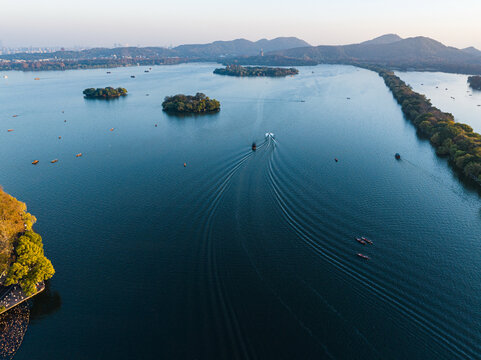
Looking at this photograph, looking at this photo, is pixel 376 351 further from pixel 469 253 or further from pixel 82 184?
pixel 82 184

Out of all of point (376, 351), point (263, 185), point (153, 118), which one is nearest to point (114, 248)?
point (263, 185)

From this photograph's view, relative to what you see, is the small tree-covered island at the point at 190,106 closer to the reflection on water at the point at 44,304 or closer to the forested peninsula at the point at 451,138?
the forested peninsula at the point at 451,138

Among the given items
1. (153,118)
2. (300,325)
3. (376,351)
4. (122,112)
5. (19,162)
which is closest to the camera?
(376,351)

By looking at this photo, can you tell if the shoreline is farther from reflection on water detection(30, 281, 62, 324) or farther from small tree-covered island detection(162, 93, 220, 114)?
small tree-covered island detection(162, 93, 220, 114)

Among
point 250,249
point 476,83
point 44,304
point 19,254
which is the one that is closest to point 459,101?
point 476,83

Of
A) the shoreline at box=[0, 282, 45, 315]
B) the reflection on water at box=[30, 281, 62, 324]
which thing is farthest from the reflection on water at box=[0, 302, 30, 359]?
the reflection on water at box=[30, 281, 62, 324]

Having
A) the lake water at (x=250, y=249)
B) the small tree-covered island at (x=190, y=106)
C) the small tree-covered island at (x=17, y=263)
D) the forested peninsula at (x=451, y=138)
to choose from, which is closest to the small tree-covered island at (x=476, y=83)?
the forested peninsula at (x=451, y=138)
